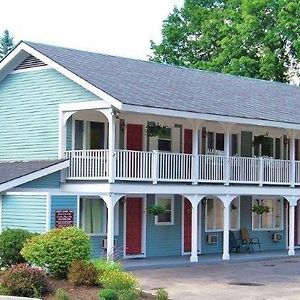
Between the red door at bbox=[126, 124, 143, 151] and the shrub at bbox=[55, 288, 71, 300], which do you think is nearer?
the shrub at bbox=[55, 288, 71, 300]

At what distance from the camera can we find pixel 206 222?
33281 millimetres

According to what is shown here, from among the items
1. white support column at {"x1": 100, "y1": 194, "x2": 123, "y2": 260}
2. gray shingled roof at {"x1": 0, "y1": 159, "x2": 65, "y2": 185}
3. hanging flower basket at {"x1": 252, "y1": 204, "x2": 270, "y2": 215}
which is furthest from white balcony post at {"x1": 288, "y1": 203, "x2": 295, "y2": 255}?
gray shingled roof at {"x1": 0, "y1": 159, "x2": 65, "y2": 185}

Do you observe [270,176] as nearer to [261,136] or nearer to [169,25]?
[261,136]

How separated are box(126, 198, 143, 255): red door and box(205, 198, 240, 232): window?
3.61 m

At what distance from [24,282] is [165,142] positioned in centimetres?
1373

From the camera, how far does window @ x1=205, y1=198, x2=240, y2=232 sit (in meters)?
33.5

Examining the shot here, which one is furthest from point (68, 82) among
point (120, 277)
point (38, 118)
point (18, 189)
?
point (120, 277)

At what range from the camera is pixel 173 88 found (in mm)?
30875

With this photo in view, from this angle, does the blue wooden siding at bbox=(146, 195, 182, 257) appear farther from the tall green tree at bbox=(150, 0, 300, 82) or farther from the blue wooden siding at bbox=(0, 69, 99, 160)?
the tall green tree at bbox=(150, 0, 300, 82)

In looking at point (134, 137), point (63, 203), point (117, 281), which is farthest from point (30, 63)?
point (117, 281)

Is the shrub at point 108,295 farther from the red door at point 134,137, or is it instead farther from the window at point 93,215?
the red door at point 134,137

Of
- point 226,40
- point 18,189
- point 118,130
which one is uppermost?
point 226,40

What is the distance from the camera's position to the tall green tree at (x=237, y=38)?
5247 cm

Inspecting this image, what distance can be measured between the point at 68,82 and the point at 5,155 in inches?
162
